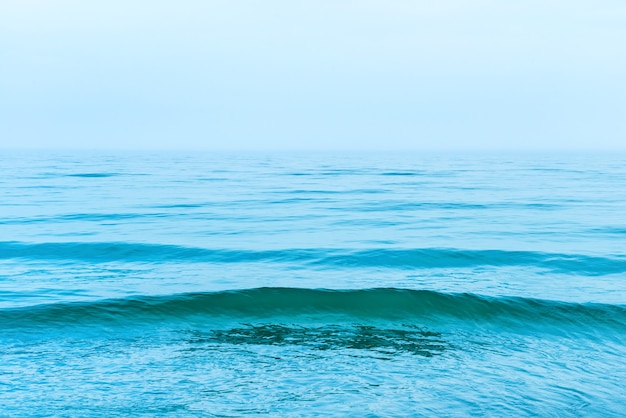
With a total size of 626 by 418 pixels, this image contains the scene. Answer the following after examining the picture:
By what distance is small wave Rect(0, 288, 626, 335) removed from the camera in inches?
486

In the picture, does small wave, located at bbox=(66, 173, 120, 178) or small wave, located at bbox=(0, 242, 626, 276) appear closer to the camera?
small wave, located at bbox=(0, 242, 626, 276)

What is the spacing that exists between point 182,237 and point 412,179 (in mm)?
30961

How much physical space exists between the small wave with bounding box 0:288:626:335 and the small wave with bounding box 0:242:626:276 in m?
3.75

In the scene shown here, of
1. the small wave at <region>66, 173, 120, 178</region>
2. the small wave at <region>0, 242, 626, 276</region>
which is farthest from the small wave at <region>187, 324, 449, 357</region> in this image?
the small wave at <region>66, 173, 120, 178</region>

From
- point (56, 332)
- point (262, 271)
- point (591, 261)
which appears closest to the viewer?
point (56, 332)

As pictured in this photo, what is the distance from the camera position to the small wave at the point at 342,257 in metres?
17.8

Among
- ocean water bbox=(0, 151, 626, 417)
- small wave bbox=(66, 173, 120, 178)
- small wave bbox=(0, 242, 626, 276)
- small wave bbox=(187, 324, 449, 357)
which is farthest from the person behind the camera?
small wave bbox=(66, 173, 120, 178)

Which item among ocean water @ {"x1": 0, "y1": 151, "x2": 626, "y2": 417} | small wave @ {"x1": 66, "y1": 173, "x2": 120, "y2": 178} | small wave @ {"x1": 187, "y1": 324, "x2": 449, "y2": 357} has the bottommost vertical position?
small wave @ {"x1": 187, "y1": 324, "x2": 449, "y2": 357}

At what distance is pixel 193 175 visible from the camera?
180ft

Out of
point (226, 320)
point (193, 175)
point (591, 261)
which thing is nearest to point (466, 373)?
point (226, 320)

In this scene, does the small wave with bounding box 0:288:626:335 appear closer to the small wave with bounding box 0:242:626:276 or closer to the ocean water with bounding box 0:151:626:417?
the ocean water with bounding box 0:151:626:417

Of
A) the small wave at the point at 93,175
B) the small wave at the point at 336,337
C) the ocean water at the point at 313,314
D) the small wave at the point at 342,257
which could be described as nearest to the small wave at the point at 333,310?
the ocean water at the point at 313,314

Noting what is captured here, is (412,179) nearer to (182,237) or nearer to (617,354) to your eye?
(182,237)

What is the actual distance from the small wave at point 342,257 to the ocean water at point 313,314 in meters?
0.08
